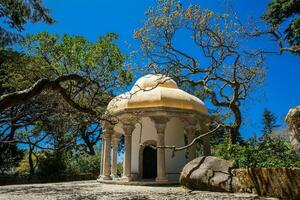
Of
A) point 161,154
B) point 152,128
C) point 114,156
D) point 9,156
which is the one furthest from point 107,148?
point 9,156

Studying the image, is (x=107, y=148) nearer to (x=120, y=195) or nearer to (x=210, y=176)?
(x=120, y=195)

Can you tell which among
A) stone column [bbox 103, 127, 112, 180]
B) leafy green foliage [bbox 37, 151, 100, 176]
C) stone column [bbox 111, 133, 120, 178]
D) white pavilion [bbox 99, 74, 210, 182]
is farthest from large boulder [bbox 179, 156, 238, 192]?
leafy green foliage [bbox 37, 151, 100, 176]

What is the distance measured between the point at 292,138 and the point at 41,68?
40.6 ft

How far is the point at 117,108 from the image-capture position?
2083 cm

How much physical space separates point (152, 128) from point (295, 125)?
14.5 m

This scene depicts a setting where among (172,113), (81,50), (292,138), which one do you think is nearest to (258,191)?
(292,138)

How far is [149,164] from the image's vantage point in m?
22.4

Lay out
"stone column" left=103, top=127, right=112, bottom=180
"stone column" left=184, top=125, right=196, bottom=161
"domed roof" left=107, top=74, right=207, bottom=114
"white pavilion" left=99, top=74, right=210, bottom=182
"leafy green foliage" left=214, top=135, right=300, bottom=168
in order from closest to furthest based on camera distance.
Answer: "leafy green foliage" left=214, top=135, right=300, bottom=168 < "white pavilion" left=99, top=74, right=210, bottom=182 < "domed roof" left=107, top=74, right=207, bottom=114 < "stone column" left=184, top=125, right=196, bottom=161 < "stone column" left=103, top=127, right=112, bottom=180

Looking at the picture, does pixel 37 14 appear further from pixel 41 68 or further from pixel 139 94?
pixel 139 94

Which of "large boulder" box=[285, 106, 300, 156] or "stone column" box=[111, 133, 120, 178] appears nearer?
"large boulder" box=[285, 106, 300, 156]

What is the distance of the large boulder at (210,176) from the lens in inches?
517

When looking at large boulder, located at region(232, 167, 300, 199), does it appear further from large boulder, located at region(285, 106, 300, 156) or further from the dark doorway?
the dark doorway

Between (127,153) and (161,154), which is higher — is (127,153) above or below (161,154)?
above

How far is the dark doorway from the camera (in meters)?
22.2
